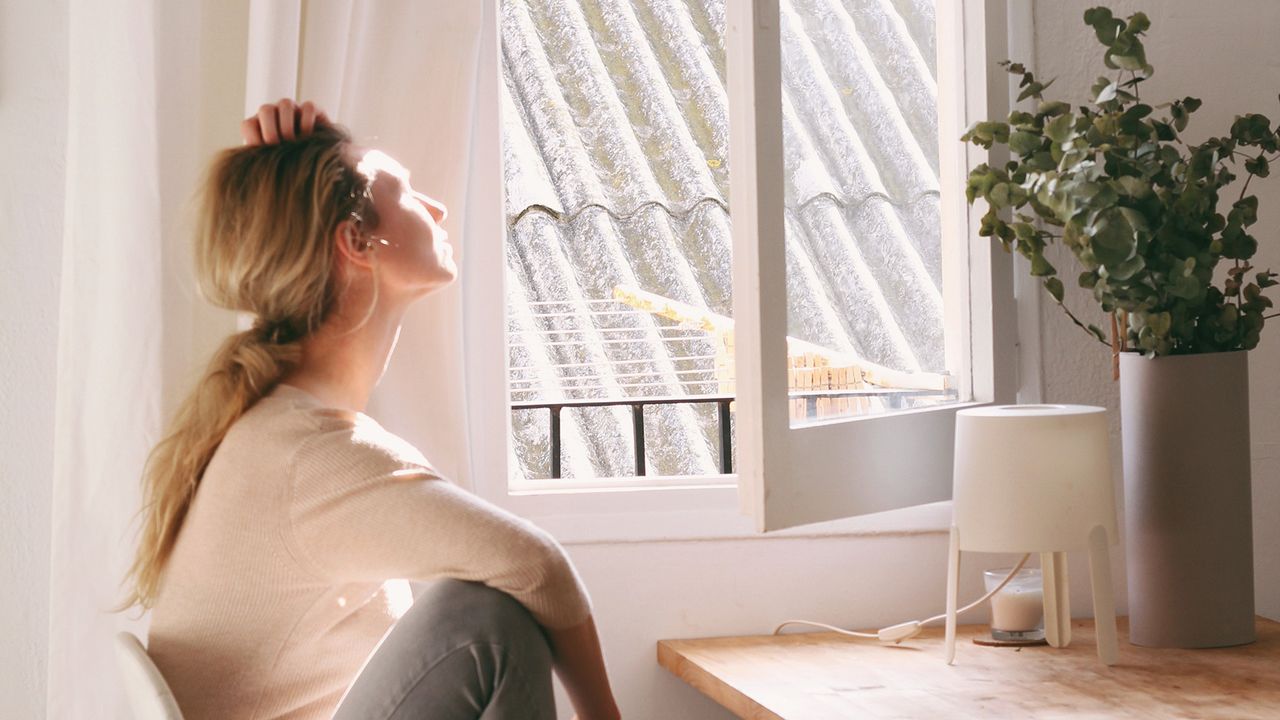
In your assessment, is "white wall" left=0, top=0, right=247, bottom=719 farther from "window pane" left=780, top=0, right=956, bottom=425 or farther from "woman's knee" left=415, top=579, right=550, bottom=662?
"woman's knee" left=415, top=579, right=550, bottom=662

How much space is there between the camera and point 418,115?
6.34 ft

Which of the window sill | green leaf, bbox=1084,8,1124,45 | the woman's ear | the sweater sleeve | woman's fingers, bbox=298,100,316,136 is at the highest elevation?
green leaf, bbox=1084,8,1124,45

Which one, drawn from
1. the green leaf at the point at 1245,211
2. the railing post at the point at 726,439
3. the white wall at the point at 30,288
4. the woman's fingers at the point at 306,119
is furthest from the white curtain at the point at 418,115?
the green leaf at the point at 1245,211

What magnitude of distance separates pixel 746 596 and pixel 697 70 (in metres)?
1.25

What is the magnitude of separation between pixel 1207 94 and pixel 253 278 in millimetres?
1678

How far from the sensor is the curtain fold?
5.91ft

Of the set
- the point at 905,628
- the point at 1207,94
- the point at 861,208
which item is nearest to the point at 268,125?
the point at 861,208

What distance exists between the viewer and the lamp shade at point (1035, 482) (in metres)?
1.69

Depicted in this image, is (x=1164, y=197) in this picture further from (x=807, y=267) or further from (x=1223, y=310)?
(x=807, y=267)

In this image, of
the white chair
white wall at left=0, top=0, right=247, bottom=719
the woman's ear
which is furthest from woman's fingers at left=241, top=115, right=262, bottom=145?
the white chair

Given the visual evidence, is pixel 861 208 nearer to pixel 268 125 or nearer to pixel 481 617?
pixel 268 125

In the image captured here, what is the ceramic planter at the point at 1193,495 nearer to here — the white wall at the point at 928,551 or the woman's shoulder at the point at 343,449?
the white wall at the point at 928,551

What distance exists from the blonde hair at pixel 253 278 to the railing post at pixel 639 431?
126cm

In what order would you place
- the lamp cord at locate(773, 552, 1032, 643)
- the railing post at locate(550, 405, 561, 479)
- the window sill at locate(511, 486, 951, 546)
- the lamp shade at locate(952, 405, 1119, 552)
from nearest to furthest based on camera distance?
the lamp shade at locate(952, 405, 1119, 552) < the lamp cord at locate(773, 552, 1032, 643) < the window sill at locate(511, 486, 951, 546) < the railing post at locate(550, 405, 561, 479)
